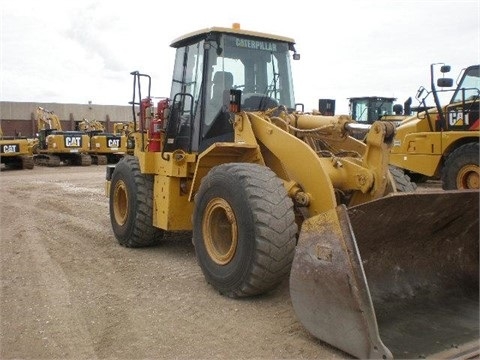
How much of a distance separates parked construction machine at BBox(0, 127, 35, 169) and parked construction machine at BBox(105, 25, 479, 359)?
1503cm

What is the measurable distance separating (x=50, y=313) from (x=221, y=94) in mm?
2959

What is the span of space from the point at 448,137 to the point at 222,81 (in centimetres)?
616

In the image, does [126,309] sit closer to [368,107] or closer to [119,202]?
[119,202]

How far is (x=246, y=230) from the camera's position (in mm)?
4371

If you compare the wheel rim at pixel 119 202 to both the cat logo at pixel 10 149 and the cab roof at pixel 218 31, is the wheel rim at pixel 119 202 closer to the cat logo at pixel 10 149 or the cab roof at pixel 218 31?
the cab roof at pixel 218 31

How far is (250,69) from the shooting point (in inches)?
242

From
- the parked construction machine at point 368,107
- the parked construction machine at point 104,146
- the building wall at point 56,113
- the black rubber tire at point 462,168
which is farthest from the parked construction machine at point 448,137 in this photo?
the building wall at point 56,113

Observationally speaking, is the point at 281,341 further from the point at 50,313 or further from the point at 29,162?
the point at 29,162

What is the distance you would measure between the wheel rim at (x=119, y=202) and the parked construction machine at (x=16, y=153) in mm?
14711

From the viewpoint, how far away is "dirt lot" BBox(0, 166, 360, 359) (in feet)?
12.1

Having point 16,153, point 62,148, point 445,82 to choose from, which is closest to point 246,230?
point 445,82

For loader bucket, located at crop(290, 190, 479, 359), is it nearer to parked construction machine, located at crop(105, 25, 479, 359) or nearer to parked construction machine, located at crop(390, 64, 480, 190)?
parked construction machine, located at crop(105, 25, 479, 359)

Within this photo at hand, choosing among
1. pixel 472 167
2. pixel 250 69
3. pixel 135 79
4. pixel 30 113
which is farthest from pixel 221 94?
pixel 30 113

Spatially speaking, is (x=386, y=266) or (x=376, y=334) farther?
(x=386, y=266)
